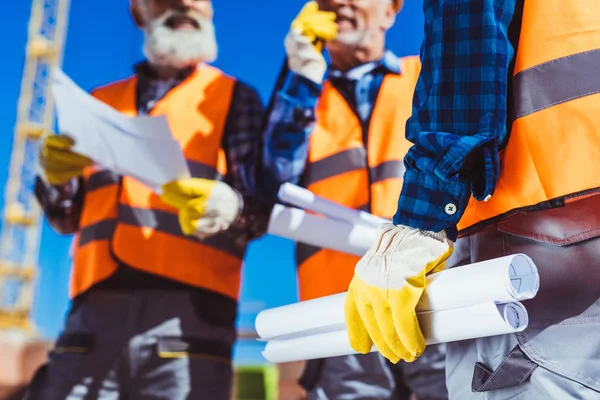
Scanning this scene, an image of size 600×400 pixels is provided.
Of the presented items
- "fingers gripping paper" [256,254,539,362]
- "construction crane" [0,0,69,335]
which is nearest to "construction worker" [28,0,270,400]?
"fingers gripping paper" [256,254,539,362]

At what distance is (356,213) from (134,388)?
704mm

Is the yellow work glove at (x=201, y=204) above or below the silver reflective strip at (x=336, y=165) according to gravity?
below

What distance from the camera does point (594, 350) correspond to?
86 centimetres

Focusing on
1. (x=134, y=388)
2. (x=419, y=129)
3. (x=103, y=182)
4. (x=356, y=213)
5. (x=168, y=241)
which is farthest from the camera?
(x=103, y=182)

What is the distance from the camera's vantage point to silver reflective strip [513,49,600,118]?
920 mm

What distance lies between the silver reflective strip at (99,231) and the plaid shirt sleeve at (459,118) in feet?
4.01

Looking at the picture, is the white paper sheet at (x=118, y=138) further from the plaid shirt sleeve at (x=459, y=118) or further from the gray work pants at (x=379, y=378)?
the plaid shirt sleeve at (x=459, y=118)

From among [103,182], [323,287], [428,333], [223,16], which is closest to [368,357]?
[323,287]

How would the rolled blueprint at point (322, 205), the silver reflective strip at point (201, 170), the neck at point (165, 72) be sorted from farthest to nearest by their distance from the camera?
the neck at point (165, 72), the silver reflective strip at point (201, 170), the rolled blueprint at point (322, 205)

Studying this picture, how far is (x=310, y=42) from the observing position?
1.87 meters

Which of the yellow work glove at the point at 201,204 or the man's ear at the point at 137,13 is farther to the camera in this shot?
the man's ear at the point at 137,13

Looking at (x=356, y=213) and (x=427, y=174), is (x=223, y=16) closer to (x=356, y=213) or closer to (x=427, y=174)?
(x=356, y=213)

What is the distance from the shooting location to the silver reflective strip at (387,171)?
1.82m

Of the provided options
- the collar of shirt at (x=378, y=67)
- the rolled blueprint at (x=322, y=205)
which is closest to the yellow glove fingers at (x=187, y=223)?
the rolled blueprint at (x=322, y=205)
